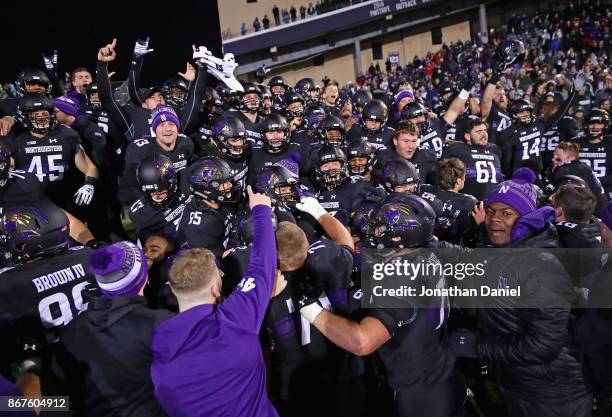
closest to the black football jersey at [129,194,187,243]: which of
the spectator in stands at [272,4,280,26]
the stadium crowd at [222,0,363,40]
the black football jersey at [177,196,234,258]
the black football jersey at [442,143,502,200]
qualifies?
the black football jersey at [177,196,234,258]

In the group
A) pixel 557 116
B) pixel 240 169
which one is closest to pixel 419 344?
pixel 240 169

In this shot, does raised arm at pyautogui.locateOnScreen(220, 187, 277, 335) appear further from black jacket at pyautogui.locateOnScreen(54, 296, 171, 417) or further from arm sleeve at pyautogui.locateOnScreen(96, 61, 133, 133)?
arm sleeve at pyautogui.locateOnScreen(96, 61, 133, 133)

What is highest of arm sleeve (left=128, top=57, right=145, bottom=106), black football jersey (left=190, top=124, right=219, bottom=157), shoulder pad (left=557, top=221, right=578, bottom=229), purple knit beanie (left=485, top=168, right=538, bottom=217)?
arm sleeve (left=128, top=57, right=145, bottom=106)

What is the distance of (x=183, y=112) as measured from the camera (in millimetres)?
7719

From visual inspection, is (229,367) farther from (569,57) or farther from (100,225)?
(569,57)

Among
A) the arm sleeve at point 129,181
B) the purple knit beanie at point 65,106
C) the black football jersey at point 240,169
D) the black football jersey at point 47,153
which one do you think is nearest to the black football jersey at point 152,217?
the black football jersey at point 240,169

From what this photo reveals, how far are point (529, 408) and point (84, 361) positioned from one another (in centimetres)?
263

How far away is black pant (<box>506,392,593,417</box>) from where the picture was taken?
3.28 m

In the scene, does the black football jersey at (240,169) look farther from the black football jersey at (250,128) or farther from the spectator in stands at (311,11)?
the spectator in stands at (311,11)

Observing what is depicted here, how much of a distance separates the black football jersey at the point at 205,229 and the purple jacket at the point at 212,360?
1.92 m

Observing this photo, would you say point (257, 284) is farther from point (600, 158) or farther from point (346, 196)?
point (600, 158)

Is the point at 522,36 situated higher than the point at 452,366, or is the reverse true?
the point at 522,36

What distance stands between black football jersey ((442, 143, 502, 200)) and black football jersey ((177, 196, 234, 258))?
3484 millimetres

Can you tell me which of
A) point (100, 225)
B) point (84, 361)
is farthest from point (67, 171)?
point (84, 361)
